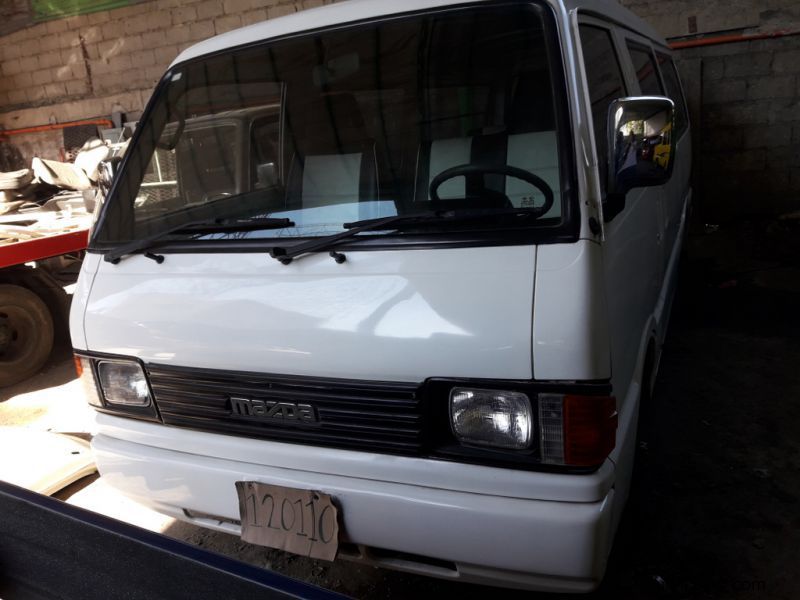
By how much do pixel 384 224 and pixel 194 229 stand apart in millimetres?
694

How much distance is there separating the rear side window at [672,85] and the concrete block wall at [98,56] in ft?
16.2

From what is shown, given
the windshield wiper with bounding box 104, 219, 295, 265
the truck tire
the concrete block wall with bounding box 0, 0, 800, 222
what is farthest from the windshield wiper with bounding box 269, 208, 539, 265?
the concrete block wall with bounding box 0, 0, 800, 222

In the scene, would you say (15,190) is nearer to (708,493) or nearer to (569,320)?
(569,320)

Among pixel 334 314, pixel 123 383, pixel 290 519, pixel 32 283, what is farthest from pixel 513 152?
pixel 32 283

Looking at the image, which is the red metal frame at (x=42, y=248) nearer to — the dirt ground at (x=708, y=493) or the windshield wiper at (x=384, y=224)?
the dirt ground at (x=708, y=493)

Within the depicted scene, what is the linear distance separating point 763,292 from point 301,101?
4469 mm

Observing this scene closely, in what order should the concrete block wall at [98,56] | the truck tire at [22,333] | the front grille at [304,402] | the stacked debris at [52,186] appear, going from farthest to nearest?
the concrete block wall at [98,56] → the stacked debris at [52,186] → the truck tire at [22,333] → the front grille at [304,402]

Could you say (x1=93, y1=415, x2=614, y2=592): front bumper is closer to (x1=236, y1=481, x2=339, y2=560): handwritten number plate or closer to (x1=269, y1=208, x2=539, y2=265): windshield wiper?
(x1=236, y1=481, x2=339, y2=560): handwritten number plate

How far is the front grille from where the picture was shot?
1.70 meters

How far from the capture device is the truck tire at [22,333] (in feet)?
15.2

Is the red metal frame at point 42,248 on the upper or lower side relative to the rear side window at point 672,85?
lower

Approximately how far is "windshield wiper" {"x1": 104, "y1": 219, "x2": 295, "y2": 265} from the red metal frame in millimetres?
2529

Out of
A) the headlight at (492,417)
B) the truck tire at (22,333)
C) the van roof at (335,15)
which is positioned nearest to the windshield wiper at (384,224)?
the headlight at (492,417)

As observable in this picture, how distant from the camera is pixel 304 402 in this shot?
1.81 meters
